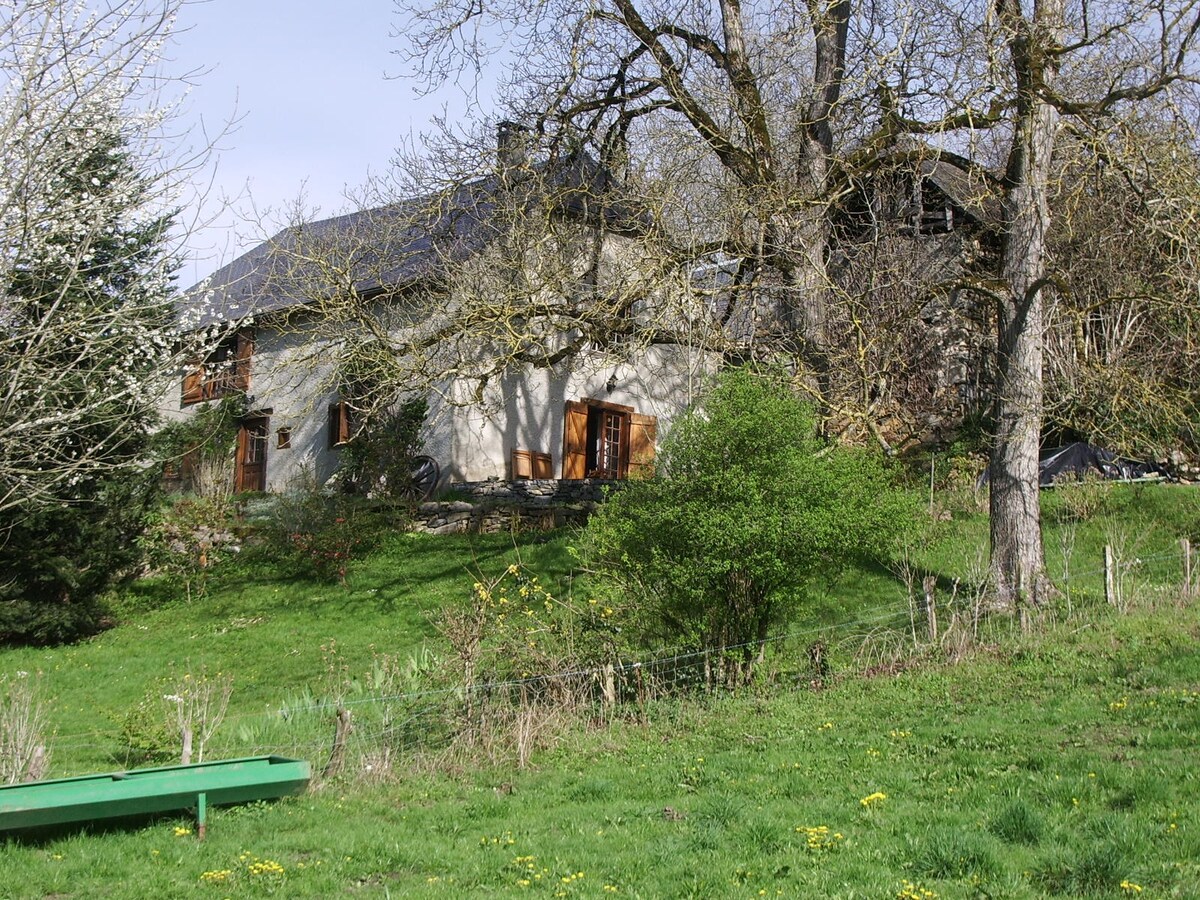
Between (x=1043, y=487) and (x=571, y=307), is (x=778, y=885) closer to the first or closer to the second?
(x=571, y=307)

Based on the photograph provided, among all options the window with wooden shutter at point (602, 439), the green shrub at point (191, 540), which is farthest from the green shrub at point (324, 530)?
the window with wooden shutter at point (602, 439)

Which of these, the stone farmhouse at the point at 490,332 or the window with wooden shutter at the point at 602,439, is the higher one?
the stone farmhouse at the point at 490,332

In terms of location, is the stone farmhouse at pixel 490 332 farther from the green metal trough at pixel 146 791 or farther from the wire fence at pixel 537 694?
the green metal trough at pixel 146 791

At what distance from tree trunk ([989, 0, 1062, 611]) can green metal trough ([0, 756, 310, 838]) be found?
8.52 metres

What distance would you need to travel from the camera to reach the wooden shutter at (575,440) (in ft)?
81.1

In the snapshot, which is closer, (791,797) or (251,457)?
(791,797)

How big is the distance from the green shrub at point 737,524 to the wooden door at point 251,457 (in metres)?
18.7

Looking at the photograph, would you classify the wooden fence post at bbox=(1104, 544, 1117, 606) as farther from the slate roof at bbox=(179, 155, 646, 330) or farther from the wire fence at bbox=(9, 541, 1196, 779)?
the slate roof at bbox=(179, 155, 646, 330)

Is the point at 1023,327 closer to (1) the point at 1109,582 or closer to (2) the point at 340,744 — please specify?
(1) the point at 1109,582

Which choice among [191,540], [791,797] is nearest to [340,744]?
[791,797]

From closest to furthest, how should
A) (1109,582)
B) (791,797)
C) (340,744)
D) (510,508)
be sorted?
(791,797) → (340,744) → (1109,582) → (510,508)

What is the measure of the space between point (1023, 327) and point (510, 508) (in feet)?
35.5

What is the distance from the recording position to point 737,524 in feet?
33.4

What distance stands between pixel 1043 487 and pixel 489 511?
10.2 m
